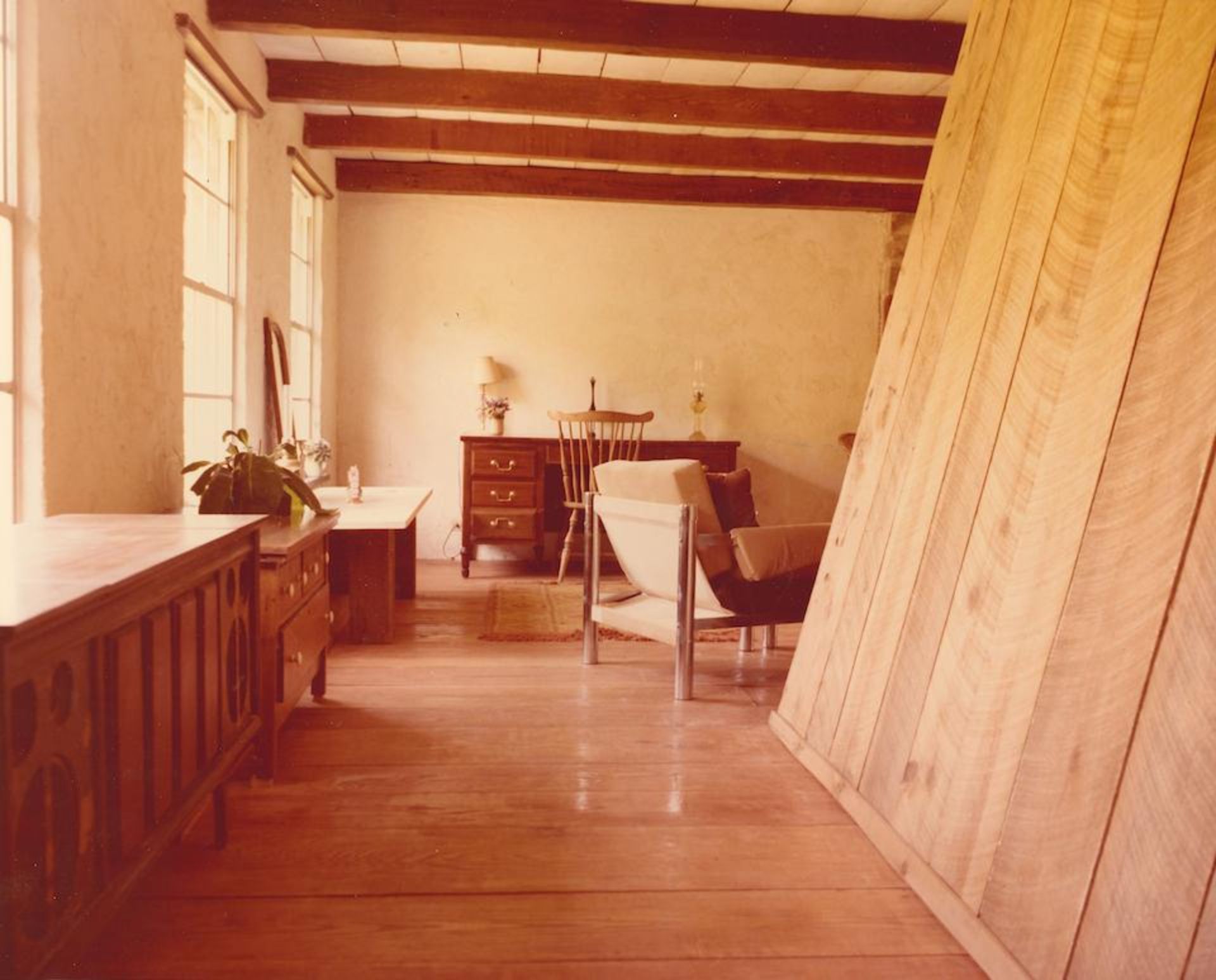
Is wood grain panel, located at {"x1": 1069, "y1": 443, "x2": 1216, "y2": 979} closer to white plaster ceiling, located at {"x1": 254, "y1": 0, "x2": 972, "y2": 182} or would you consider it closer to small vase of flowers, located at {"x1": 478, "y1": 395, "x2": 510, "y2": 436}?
white plaster ceiling, located at {"x1": 254, "y1": 0, "x2": 972, "y2": 182}

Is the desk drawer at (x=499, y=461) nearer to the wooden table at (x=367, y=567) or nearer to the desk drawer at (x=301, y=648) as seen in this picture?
the wooden table at (x=367, y=567)

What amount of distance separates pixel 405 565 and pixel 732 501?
223cm

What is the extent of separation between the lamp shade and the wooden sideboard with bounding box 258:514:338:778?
3.46 m

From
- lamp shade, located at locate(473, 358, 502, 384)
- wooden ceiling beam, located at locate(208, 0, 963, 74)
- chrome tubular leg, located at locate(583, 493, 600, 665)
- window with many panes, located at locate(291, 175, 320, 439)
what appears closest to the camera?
wooden ceiling beam, located at locate(208, 0, 963, 74)

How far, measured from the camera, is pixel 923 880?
2.02 metres

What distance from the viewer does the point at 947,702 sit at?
208 cm

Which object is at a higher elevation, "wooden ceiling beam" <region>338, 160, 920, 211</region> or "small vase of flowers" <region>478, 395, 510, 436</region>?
"wooden ceiling beam" <region>338, 160, 920, 211</region>

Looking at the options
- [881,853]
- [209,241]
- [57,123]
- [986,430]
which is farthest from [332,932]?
[209,241]

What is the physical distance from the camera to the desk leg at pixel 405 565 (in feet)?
17.5

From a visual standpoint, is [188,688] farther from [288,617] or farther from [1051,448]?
[1051,448]

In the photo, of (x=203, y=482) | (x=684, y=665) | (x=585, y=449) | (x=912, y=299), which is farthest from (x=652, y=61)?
(x=203, y=482)

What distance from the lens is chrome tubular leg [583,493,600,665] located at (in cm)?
398

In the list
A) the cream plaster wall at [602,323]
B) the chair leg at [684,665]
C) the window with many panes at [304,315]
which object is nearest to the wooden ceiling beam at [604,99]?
the window with many panes at [304,315]

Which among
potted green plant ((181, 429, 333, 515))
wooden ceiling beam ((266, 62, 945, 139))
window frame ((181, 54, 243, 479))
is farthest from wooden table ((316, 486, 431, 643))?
wooden ceiling beam ((266, 62, 945, 139))
